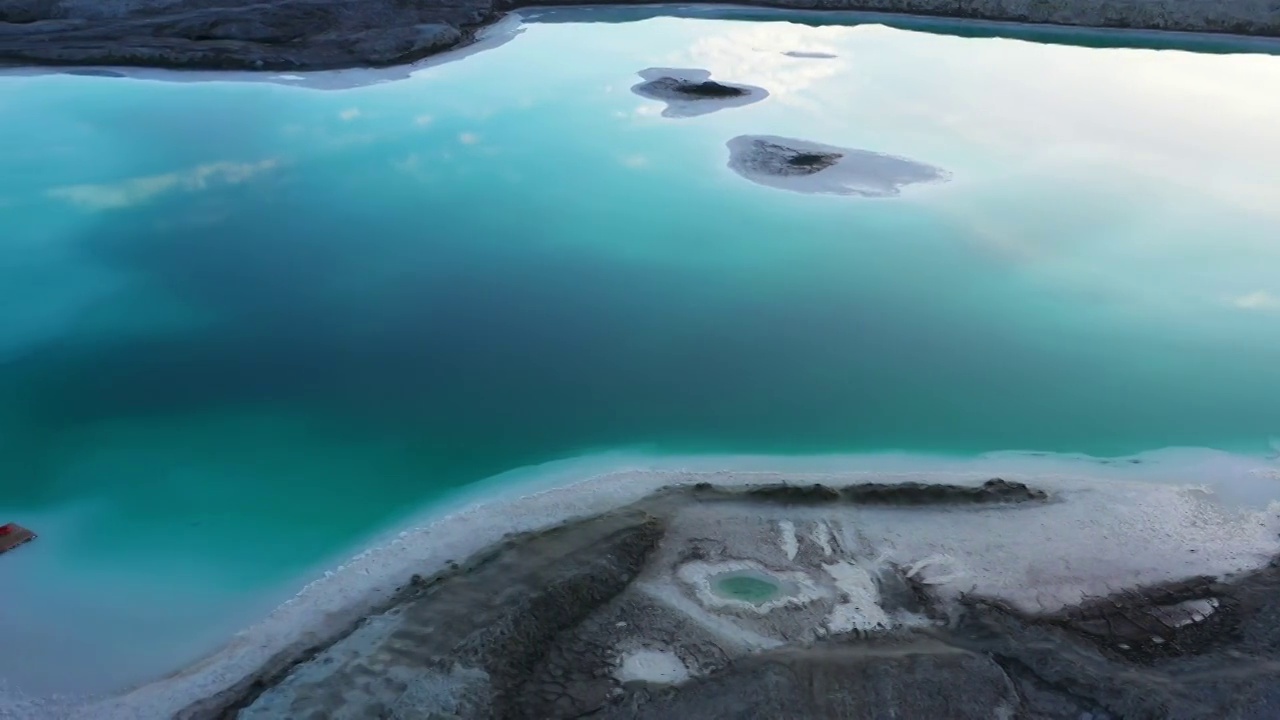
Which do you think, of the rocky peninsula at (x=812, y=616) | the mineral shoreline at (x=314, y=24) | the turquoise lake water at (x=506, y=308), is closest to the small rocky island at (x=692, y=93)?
the turquoise lake water at (x=506, y=308)

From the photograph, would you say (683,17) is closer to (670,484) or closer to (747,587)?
(670,484)

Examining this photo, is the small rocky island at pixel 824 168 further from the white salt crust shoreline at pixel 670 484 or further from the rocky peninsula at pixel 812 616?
the rocky peninsula at pixel 812 616

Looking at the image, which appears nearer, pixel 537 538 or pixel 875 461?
pixel 537 538

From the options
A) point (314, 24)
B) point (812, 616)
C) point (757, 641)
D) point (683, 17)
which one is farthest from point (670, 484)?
point (683, 17)

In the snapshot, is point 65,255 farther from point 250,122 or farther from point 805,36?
point 805,36

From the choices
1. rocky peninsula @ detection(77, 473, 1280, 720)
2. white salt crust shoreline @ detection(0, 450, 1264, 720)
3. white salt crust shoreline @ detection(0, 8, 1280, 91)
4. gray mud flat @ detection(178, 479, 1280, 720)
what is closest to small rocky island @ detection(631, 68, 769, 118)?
white salt crust shoreline @ detection(0, 8, 1280, 91)

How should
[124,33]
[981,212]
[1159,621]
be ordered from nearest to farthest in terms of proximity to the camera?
[1159,621] → [981,212] → [124,33]

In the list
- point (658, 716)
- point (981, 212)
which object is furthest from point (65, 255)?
point (981, 212)
